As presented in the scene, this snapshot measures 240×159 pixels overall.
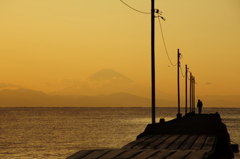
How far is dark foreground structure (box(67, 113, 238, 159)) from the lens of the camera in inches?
470

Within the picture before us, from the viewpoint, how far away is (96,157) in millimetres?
11328

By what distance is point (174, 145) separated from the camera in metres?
16.3

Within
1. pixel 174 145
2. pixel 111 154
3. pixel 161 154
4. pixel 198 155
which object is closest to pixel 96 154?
pixel 111 154

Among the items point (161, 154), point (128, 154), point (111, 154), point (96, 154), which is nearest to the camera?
point (96, 154)

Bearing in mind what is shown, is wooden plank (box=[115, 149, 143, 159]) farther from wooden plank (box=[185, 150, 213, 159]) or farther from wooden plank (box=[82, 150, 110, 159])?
wooden plank (box=[185, 150, 213, 159])

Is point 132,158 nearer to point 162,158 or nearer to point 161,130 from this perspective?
point 162,158

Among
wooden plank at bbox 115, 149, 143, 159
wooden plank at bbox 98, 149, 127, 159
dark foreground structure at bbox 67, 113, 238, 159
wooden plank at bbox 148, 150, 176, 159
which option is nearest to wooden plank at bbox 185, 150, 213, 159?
dark foreground structure at bbox 67, 113, 238, 159

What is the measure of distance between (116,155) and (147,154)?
0.87 m

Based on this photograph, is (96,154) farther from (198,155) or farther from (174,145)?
(174,145)

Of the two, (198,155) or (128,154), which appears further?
(198,155)

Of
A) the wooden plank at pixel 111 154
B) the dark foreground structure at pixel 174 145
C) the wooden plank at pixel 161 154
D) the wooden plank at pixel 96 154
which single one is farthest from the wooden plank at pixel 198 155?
the wooden plank at pixel 96 154

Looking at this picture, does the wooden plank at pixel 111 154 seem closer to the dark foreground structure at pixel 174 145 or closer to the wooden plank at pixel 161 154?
the dark foreground structure at pixel 174 145

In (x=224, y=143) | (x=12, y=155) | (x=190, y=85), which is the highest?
(x=190, y=85)

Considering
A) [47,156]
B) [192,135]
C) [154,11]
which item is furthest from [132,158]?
[47,156]
